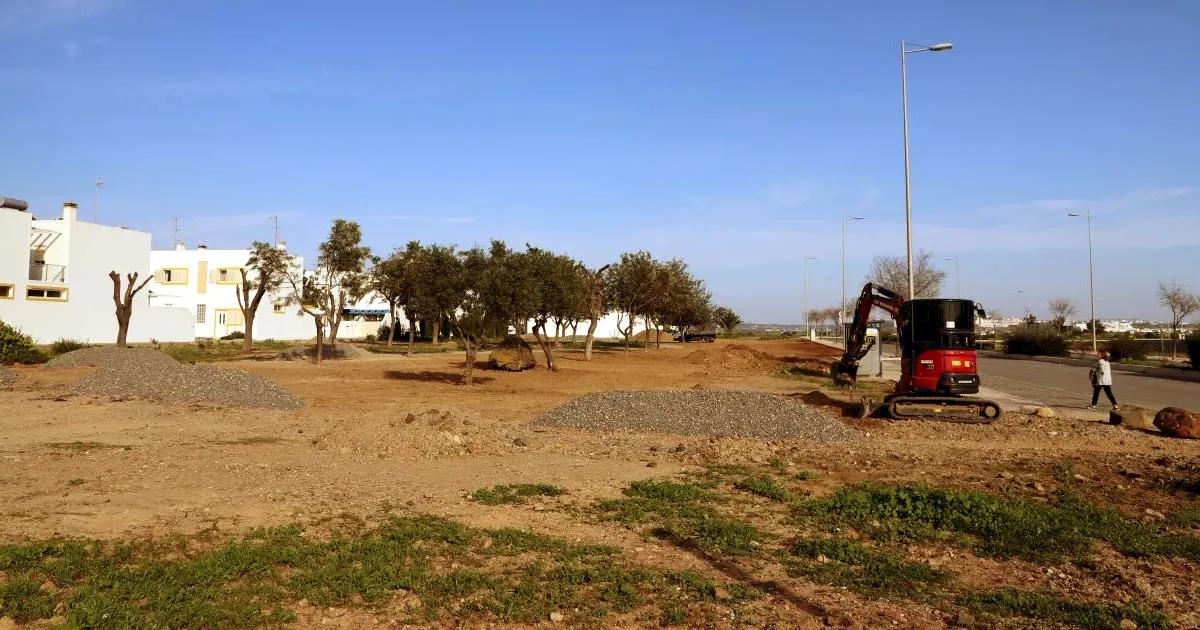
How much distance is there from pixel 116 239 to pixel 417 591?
60128mm

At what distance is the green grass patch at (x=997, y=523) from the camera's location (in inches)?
300

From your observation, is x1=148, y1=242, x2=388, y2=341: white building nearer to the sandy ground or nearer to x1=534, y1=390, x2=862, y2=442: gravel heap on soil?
the sandy ground

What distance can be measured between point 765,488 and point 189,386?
1824cm

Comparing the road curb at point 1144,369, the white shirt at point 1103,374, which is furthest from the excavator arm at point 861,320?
the road curb at point 1144,369

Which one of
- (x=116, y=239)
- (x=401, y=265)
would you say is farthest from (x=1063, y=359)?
(x=116, y=239)

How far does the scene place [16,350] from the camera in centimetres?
3266

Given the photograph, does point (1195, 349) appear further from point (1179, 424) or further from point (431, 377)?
point (431, 377)

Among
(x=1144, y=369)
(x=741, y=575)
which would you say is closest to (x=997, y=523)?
(x=741, y=575)

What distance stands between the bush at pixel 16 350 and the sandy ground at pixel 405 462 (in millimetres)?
13674

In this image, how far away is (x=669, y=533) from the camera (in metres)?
8.17

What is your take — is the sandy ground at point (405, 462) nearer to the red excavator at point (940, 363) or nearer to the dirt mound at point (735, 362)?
the red excavator at point (940, 363)

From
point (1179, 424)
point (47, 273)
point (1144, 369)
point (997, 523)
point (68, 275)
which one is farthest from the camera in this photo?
point (68, 275)

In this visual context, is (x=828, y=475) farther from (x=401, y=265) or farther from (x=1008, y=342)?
(x=1008, y=342)

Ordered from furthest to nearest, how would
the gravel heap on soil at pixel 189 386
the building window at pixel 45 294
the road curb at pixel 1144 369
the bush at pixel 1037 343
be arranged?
the bush at pixel 1037 343, the building window at pixel 45 294, the road curb at pixel 1144 369, the gravel heap on soil at pixel 189 386
